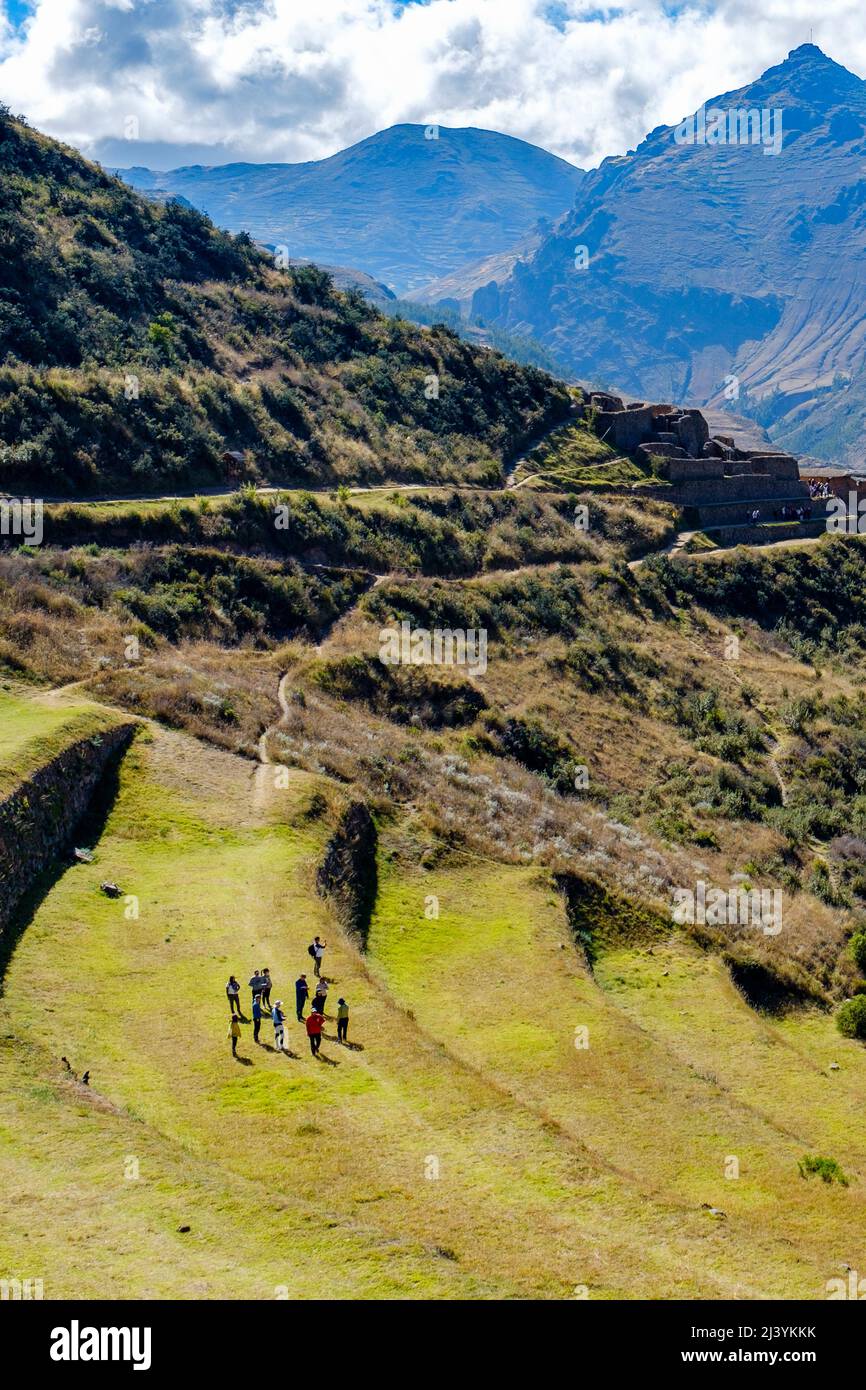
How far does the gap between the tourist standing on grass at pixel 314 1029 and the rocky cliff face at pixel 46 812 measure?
24.1 feet

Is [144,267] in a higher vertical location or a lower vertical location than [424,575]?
higher

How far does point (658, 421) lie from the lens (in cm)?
9288

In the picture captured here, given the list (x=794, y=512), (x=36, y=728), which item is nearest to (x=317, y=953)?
(x=36, y=728)

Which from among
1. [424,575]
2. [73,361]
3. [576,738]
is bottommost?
[576,738]

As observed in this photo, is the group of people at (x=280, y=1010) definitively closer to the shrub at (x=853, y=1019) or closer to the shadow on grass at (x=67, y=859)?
the shadow on grass at (x=67, y=859)

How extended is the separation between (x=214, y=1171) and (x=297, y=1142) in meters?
1.88

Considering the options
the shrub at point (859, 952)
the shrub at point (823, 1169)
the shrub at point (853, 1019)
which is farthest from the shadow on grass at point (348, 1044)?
the shrub at point (859, 952)

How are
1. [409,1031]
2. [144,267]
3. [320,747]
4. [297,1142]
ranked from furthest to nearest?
1. [144,267]
2. [320,747]
3. [409,1031]
4. [297,1142]

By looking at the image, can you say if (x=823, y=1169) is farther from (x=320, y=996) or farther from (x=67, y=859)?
(x=67, y=859)

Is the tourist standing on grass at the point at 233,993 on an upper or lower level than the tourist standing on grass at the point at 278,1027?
upper

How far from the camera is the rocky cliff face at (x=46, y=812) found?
2558cm

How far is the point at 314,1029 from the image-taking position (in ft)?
72.5
